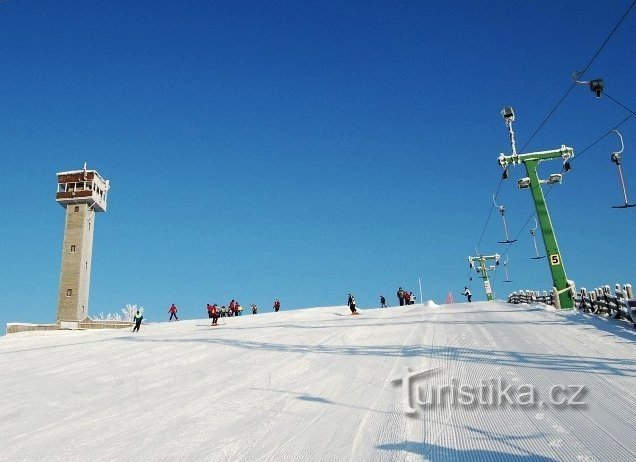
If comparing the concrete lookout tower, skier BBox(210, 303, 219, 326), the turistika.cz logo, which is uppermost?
the concrete lookout tower

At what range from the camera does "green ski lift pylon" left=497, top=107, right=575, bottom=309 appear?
79.0 ft

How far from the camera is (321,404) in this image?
8.02 metres

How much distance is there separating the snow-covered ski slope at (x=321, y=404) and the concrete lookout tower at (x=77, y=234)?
40577mm

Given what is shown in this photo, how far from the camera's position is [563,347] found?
38.6ft

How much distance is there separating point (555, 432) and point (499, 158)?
1057 inches

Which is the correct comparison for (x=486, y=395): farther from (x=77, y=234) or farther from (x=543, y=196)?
(x=77, y=234)

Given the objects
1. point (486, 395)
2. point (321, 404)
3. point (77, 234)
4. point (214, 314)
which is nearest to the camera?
point (486, 395)

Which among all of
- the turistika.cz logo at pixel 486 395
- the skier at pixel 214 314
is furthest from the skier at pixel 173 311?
the turistika.cz logo at pixel 486 395

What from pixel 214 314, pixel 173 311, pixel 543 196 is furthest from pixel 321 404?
pixel 173 311

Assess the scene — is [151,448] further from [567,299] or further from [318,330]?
[567,299]

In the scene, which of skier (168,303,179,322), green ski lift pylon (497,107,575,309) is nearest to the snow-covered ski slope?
green ski lift pylon (497,107,575,309)

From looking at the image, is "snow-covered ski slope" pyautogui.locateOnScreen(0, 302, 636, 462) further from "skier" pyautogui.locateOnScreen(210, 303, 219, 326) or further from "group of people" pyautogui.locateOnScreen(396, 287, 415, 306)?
"group of people" pyautogui.locateOnScreen(396, 287, 415, 306)

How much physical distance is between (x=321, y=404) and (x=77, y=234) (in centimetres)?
5658

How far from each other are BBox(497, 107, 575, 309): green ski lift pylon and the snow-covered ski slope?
9.50 meters
